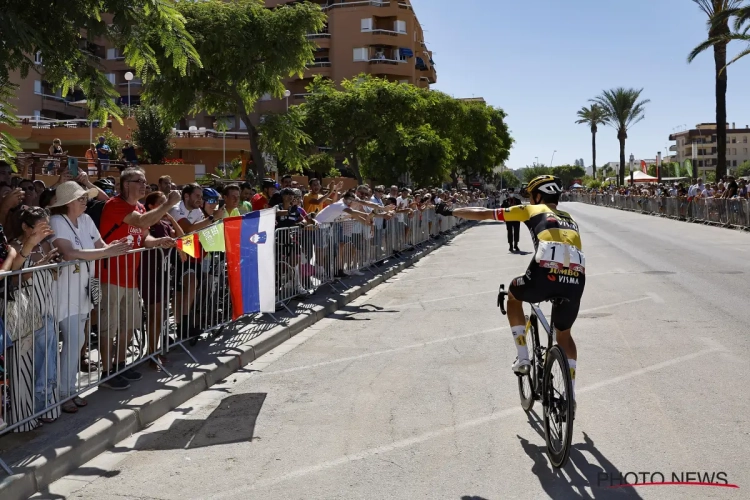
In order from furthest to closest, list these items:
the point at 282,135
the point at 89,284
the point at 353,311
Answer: the point at 282,135
the point at 353,311
the point at 89,284

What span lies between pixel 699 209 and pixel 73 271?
33.2 m

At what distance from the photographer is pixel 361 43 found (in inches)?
2749

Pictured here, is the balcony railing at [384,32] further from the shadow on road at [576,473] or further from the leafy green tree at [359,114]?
the shadow on road at [576,473]

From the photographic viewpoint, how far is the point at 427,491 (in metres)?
4.45

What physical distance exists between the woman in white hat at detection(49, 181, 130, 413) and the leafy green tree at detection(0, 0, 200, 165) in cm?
173

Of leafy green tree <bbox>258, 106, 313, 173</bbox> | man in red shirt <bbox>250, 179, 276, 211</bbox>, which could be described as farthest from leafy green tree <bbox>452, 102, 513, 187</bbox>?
man in red shirt <bbox>250, 179, 276, 211</bbox>

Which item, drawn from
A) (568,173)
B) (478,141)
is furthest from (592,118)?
(568,173)

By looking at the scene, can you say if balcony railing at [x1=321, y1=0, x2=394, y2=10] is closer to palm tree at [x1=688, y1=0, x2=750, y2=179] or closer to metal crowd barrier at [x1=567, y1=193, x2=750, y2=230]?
metal crowd barrier at [x1=567, y1=193, x2=750, y2=230]

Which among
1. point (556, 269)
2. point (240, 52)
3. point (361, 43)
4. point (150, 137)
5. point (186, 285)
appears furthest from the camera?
point (361, 43)

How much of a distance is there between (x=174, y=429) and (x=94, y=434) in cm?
69

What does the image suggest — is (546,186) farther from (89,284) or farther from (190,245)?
(190,245)

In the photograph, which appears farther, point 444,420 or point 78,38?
point 78,38

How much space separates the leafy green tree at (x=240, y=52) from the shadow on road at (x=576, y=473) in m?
17.6

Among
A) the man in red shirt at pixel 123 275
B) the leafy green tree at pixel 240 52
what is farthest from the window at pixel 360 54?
the man in red shirt at pixel 123 275
